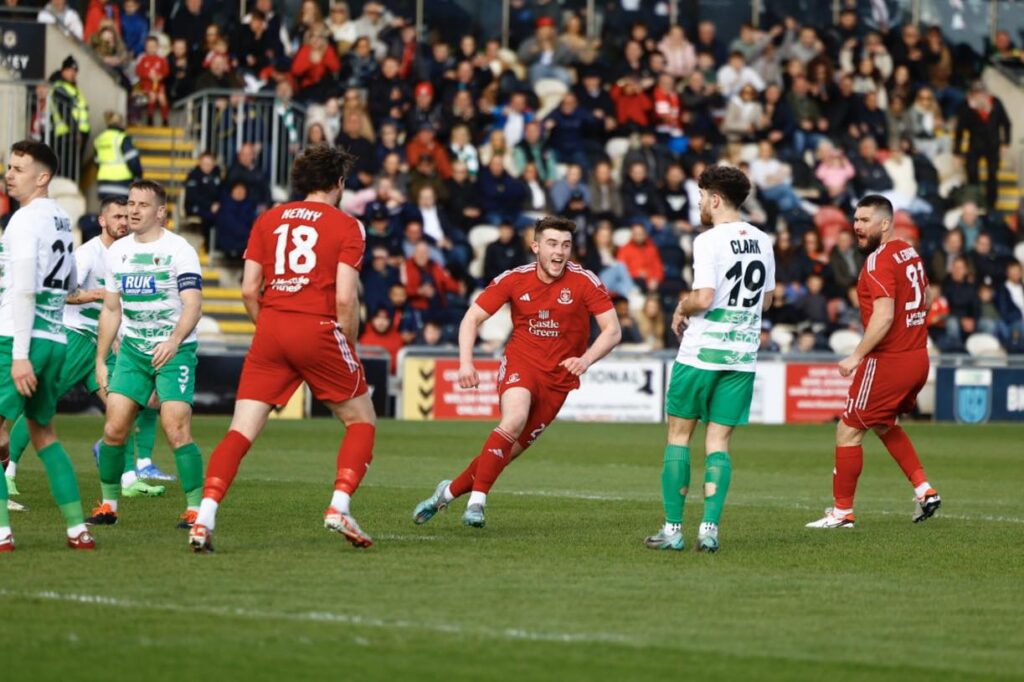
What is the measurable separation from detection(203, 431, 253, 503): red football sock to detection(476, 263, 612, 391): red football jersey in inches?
97.9

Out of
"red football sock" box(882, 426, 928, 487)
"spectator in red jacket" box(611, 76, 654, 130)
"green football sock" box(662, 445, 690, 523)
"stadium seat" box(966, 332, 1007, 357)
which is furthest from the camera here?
"spectator in red jacket" box(611, 76, 654, 130)

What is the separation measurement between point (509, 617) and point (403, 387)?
18.1 metres

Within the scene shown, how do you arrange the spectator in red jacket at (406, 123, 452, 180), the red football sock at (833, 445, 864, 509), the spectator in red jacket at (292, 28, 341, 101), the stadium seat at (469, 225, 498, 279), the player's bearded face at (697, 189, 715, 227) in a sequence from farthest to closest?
the spectator in red jacket at (292, 28, 341, 101) → the spectator in red jacket at (406, 123, 452, 180) → the stadium seat at (469, 225, 498, 279) → the red football sock at (833, 445, 864, 509) → the player's bearded face at (697, 189, 715, 227)

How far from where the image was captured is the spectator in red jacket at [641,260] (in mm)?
28641

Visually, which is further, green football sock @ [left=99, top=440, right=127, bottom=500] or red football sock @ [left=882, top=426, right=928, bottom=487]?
red football sock @ [left=882, top=426, right=928, bottom=487]

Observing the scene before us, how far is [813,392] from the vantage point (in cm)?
2727

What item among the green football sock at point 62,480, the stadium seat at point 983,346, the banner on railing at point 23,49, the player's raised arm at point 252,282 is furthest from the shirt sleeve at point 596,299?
the stadium seat at point 983,346

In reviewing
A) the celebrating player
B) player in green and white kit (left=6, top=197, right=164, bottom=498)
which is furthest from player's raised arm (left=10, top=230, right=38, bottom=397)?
player in green and white kit (left=6, top=197, right=164, bottom=498)

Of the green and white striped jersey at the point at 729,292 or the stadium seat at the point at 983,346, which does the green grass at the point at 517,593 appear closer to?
the green and white striped jersey at the point at 729,292

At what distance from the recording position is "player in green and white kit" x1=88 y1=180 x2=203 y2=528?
1134cm

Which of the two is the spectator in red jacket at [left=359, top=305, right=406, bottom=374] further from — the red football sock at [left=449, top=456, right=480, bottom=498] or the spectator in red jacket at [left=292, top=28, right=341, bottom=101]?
the red football sock at [left=449, top=456, right=480, bottom=498]

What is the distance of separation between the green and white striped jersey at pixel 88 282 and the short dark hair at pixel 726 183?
5.33 metres

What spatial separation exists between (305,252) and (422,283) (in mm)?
17373

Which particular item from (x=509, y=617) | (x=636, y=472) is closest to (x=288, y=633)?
(x=509, y=617)
